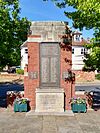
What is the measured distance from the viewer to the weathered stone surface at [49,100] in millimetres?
19062

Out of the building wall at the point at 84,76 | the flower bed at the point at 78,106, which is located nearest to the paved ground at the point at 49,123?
the flower bed at the point at 78,106

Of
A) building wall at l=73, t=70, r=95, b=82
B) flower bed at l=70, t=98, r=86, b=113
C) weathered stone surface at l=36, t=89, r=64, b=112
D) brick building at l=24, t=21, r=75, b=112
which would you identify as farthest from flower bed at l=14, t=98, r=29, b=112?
building wall at l=73, t=70, r=95, b=82

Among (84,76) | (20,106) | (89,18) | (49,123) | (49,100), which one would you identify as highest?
(89,18)

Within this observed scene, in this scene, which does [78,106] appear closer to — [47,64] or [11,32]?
[47,64]

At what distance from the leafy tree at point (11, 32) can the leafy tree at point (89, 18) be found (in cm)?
268

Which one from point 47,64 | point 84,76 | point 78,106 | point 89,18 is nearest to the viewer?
point 89,18

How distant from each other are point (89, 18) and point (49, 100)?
6262mm

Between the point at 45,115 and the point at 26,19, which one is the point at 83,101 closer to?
the point at 45,115

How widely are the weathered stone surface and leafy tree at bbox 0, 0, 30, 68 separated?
2721 mm

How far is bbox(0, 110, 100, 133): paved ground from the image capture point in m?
14.3

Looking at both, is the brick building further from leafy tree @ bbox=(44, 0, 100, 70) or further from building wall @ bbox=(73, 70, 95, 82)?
building wall @ bbox=(73, 70, 95, 82)

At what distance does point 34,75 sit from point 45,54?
1.59 m

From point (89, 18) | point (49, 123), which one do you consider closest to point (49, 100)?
point (49, 123)

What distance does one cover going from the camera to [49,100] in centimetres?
1909
